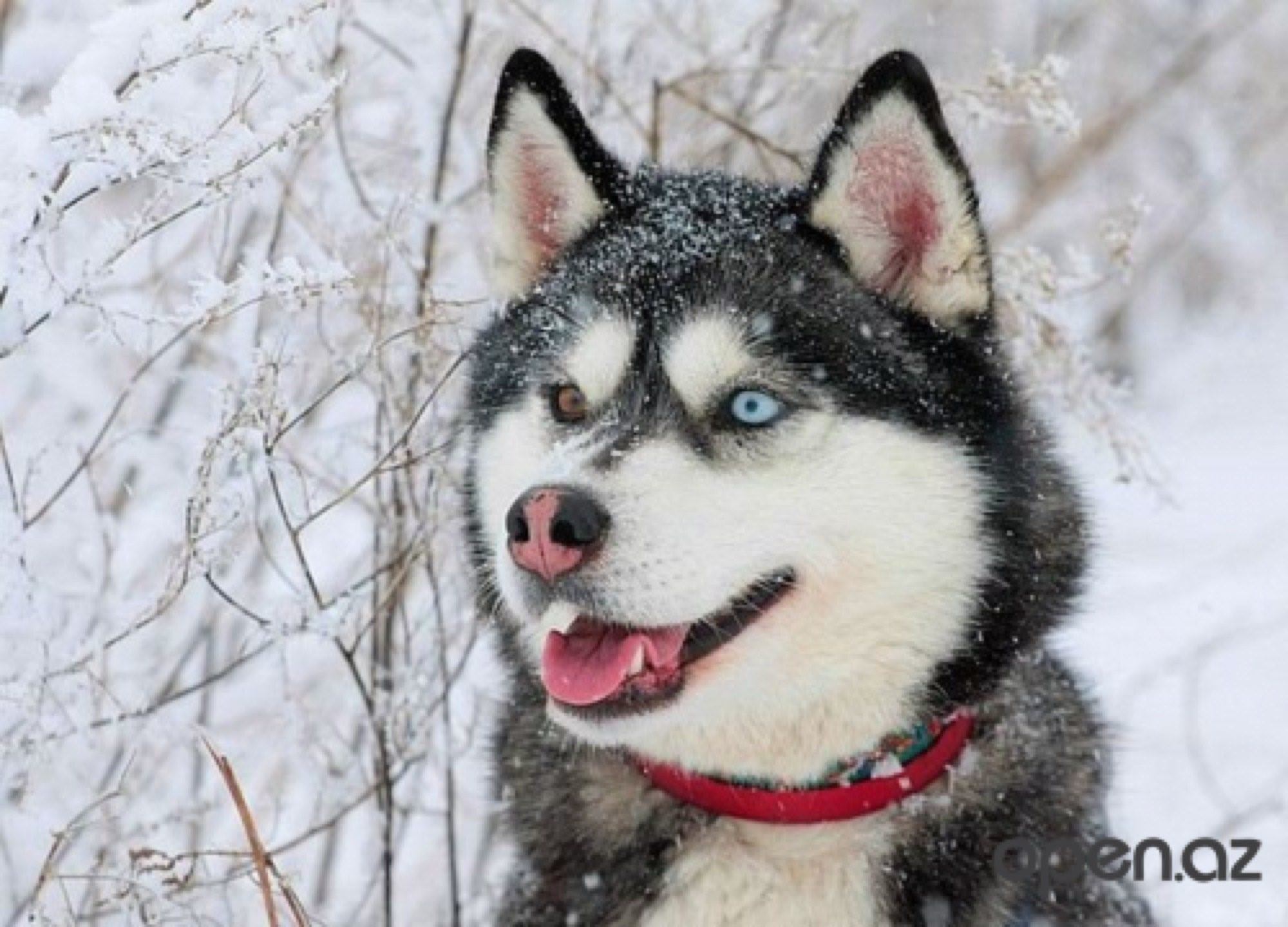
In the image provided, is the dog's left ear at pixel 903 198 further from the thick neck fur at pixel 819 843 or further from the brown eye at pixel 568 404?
the thick neck fur at pixel 819 843

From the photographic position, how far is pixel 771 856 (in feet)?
8.59

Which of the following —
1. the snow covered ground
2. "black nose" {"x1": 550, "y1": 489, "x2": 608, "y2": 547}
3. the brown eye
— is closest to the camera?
"black nose" {"x1": 550, "y1": 489, "x2": 608, "y2": 547}

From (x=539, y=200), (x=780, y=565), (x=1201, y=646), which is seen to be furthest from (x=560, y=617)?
(x=1201, y=646)

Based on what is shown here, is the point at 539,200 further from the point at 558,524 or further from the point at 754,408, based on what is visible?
the point at 558,524

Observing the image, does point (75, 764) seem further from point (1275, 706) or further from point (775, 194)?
point (1275, 706)

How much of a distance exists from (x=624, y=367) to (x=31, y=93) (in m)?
2.06

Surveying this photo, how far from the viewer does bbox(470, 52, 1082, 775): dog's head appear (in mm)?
2457

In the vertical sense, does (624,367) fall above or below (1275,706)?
above

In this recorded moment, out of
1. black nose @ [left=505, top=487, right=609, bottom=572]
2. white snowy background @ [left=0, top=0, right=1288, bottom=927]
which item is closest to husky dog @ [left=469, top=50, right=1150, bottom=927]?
black nose @ [left=505, top=487, right=609, bottom=572]

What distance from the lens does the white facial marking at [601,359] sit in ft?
8.75

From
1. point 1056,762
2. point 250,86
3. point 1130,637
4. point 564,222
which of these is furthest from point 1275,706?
point 250,86

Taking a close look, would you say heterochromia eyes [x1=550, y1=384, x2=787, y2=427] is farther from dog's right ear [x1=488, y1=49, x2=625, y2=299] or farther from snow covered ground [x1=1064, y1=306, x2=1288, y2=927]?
snow covered ground [x1=1064, y1=306, x2=1288, y2=927]

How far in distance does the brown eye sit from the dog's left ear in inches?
17.5

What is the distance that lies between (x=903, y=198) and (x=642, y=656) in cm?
78
